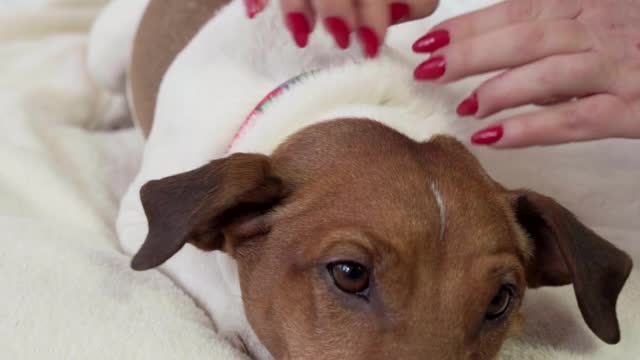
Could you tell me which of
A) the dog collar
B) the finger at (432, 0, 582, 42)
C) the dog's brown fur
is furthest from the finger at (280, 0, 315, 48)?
the dog's brown fur

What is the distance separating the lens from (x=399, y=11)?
78.7 inches

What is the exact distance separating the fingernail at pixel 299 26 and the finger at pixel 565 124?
1.50 ft

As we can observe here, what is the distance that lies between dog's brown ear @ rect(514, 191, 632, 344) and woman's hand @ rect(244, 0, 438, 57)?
1.61ft

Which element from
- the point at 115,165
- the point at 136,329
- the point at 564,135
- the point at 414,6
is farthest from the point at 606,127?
the point at 115,165

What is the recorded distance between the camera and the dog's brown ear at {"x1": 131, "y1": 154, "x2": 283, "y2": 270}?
160cm

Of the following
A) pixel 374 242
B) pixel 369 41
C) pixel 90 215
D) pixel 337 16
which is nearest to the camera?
pixel 374 242

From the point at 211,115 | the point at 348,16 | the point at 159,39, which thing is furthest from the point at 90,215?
the point at 348,16

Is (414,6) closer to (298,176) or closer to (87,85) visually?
(298,176)

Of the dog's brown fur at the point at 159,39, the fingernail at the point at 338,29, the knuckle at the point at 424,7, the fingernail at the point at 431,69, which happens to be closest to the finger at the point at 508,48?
the fingernail at the point at 431,69

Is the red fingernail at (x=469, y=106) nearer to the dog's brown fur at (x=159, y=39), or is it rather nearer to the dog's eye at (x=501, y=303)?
the dog's eye at (x=501, y=303)

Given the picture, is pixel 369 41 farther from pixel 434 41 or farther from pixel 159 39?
pixel 159 39

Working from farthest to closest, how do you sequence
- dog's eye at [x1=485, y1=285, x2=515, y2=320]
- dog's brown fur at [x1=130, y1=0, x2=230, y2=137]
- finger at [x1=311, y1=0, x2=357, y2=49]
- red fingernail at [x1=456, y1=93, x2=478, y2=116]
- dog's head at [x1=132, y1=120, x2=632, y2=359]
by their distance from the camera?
dog's brown fur at [x1=130, y1=0, x2=230, y2=137]
red fingernail at [x1=456, y1=93, x2=478, y2=116]
finger at [x1=311, y1=0, x2=357, y2=49]
dog's eye at [x1=485, y1=285, x2=515, y2=320]
dog's head at [x1=132, y1=120, x2=632, y2=359]

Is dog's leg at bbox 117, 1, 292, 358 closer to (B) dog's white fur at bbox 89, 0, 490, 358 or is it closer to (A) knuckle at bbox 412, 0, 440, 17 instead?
(B) dog's white fur at bbox 89, 0, 490, 358

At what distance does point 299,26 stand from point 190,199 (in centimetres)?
52
